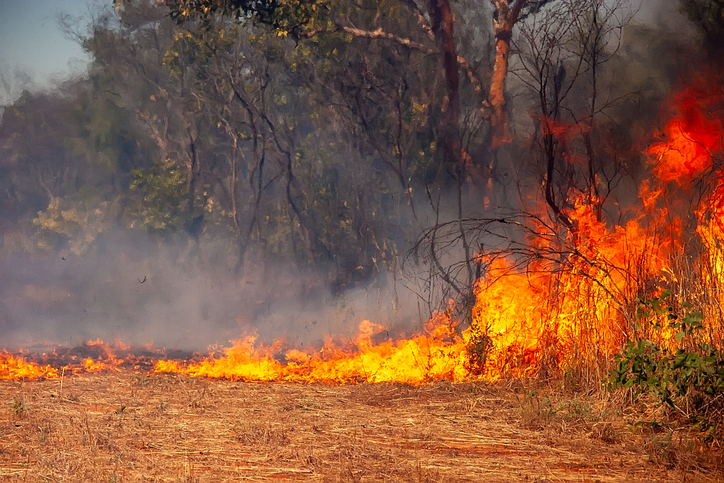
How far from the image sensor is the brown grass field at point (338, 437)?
5.46 m

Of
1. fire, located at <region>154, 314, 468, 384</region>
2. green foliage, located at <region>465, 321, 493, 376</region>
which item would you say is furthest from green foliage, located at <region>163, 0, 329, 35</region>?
green foliage, located at <region>465, 321, 493, 376</region>

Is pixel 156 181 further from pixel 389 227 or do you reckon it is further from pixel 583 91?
pixel 583 91

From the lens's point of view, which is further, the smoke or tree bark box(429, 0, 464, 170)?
the smoke

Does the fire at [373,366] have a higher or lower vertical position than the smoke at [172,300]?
lower

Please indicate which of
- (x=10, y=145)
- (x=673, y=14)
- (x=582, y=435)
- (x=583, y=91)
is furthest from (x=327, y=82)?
(x=10, y=145)

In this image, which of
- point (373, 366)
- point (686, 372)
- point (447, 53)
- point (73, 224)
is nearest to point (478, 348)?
point (373, 366)

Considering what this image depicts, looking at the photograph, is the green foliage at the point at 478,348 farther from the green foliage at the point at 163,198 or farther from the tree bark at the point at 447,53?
the green foliage at the point at 163,198

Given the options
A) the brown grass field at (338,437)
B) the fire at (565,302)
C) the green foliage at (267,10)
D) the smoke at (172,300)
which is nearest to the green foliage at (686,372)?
the brown grass field at (338,437)

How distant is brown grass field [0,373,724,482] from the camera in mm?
5461

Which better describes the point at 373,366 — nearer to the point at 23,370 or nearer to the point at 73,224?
the point at 23,370

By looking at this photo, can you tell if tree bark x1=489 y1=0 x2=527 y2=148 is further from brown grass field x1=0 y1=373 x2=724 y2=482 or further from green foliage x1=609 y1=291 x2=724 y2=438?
green foliage x1=609 y1=291 x2=724 y2=438

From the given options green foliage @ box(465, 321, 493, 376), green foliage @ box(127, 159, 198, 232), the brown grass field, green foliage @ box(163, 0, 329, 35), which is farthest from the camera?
green foliage @ box(127, 159, 198, 232)

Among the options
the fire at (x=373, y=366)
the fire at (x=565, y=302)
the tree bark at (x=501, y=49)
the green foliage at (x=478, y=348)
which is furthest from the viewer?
the tree bark at (x=501, y=49)

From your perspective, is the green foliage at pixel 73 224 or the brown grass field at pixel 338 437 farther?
the green foliage at pixel 73 224
